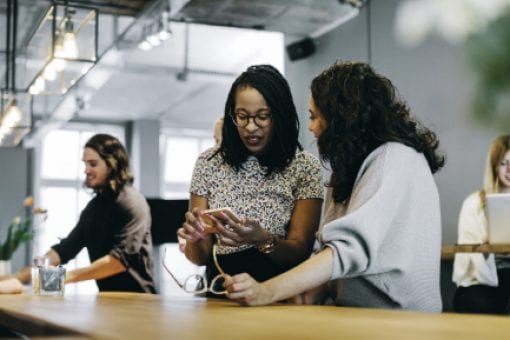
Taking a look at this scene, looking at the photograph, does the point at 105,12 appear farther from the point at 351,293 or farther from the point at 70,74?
the point at 351,293

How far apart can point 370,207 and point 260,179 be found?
64cm

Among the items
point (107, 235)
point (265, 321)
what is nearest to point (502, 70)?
point (265, 321)

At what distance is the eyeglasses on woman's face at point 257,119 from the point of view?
6.72 feet

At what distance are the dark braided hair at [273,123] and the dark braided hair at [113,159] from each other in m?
0.99

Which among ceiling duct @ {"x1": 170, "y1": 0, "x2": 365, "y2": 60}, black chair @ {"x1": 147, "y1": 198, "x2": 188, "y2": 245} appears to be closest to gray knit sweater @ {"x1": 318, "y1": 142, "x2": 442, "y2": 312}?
black chair @ {"x1": 147, "y1": 198, "x2": 188, "y2": 245}

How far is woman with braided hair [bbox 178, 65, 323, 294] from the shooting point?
78.8 inches

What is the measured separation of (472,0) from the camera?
541 cm

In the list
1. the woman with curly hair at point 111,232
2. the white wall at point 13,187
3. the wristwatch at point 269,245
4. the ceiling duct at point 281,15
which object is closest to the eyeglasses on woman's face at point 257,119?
the wristwatch at point 269,245

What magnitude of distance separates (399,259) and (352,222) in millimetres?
125

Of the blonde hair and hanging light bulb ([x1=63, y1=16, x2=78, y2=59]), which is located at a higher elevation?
hanging light bulb ([x1=63, y1=16, x2=78, y2=59])

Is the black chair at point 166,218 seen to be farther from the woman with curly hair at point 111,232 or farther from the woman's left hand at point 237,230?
the woman's left hand at point 237,230

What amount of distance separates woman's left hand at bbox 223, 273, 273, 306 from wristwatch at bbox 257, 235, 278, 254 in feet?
1.18

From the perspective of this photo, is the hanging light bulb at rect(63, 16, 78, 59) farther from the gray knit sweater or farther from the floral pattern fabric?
the gray knit sweater

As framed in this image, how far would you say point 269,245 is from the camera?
1.90 metres
